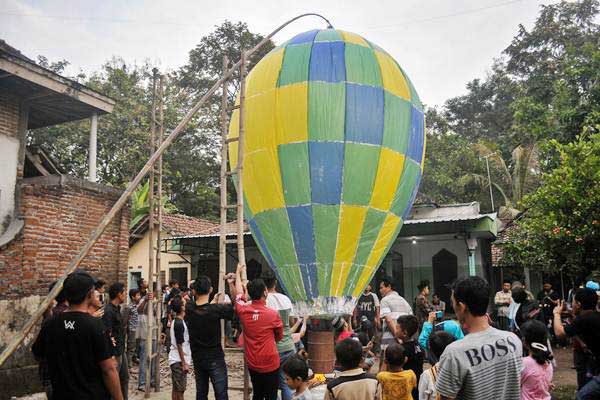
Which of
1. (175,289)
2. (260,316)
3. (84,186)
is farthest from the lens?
(175,289)

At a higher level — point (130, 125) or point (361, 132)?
point (130, 125)

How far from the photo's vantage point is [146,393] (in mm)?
8086

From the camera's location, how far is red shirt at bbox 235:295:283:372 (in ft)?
17.3

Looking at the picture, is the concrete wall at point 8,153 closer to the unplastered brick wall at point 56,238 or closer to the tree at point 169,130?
the unplastered brick wall at point 56,238

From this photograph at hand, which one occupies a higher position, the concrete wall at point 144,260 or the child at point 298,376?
the concrete wall at point 144,260

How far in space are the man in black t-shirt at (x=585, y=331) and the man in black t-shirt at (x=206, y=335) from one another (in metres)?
3.18

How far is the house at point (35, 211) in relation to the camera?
8.70 meters

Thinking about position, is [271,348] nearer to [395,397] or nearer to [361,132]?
[395,397]

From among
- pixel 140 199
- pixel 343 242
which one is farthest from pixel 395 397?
pixel 140 199

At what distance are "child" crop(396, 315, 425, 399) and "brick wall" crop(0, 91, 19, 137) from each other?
8.06 metres

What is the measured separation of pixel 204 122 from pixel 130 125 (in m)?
4.24

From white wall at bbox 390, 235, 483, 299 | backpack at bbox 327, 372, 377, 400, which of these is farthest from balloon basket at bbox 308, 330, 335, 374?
white wall at bbox 390, 235, 483, 299

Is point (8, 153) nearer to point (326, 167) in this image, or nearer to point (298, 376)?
point (326, 167)

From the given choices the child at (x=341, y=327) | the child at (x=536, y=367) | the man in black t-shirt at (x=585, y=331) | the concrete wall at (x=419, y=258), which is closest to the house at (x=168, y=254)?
the concrete wall at (x=419, y=258)
